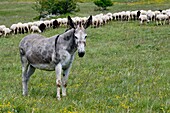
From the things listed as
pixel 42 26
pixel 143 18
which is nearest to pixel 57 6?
pixel 42 26

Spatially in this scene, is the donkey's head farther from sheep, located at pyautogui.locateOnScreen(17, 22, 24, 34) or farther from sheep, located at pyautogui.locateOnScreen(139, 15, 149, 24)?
sheep, located at pyautogui.locateOnScreen(139, 15, 149, 24)

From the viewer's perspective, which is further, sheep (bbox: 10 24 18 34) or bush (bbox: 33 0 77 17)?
bush (bbox: 33 0 77 17)

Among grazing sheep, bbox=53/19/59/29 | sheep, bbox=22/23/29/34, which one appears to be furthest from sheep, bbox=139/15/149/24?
sheep, bbox=22/23/29/34

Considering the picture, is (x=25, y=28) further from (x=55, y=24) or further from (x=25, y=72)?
(x=25, y=72)

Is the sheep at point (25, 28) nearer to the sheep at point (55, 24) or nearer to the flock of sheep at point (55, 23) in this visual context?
the flock of sheep at point (55, 23)

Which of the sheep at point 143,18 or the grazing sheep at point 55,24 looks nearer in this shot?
the sheep at point 143,18

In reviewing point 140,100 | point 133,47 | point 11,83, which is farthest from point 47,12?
point 140,100

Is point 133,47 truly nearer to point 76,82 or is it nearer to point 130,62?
point 130,62

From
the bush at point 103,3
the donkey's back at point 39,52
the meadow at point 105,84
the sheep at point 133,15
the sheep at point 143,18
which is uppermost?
the donkey's back at point 39,52

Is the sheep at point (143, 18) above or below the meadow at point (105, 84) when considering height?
below

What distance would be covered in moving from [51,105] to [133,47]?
14721 millimetres

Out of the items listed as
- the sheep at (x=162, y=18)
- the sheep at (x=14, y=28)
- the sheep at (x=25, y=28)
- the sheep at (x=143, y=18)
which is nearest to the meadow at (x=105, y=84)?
the sheep at (x=162, y=18)

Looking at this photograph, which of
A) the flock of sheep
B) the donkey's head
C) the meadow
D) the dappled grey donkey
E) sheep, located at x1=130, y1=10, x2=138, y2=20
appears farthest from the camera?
sheep, located at x1=130, y1=10, x2=138, y2=20

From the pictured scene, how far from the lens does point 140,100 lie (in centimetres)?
857
